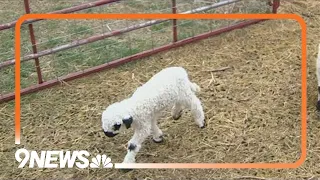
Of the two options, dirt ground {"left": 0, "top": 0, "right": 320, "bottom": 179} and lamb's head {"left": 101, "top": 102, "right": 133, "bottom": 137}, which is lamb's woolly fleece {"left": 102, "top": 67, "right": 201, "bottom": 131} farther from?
dirt ground {"left": 0, "top": 0, "right": 320, "bottom": 179}

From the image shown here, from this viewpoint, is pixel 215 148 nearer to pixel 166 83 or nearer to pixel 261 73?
pixel 166 83

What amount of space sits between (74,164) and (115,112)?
602mm

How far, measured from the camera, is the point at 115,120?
10.7 ft

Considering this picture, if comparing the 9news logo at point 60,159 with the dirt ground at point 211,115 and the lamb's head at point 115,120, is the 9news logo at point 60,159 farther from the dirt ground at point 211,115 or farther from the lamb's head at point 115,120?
the lamb's head at point 115,120

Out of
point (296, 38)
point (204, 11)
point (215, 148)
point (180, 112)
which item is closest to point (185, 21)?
point (204, 11)

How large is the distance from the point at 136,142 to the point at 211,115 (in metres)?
0.76

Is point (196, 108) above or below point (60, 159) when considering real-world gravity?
above

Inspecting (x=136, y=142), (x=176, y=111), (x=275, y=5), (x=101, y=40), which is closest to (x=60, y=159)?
(x=136, y=142)

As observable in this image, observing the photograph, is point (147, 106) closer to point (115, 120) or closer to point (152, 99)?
point (152, 99)

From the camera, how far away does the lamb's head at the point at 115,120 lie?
10.7ft

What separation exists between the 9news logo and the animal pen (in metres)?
0.72

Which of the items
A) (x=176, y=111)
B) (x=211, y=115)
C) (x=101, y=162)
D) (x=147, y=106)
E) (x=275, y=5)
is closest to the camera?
(x=147, y=106)

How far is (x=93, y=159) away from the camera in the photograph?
371 centimetres

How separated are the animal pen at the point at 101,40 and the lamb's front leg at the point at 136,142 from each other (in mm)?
1227
